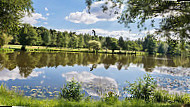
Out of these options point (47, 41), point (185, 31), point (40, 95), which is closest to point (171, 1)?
point (185, 31)

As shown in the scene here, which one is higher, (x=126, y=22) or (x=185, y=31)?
(x=126, y=22)

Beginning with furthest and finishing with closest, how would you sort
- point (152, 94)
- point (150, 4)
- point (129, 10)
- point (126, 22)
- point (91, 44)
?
point (91, 44)
point (152, 94)
point (126, 22)
point (129, 10)
point (150, 4)

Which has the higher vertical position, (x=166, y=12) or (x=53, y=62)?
(x=166, y=12)

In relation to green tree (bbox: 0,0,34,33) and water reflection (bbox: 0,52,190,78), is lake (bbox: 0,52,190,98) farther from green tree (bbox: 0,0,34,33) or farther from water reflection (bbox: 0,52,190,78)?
green tree (bbox: 0,0,34,33)

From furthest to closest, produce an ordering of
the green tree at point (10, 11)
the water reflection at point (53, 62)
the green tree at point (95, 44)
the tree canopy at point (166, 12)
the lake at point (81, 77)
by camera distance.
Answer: the green tree at point (95, 44), the water reflection at point (53, 62), the lake at point (81, 77), the green tree at point (10, 11), the tree canopy at point (166, 12)

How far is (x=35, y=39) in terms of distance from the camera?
197 ft

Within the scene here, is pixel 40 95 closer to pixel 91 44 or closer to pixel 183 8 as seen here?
pixel 183 8

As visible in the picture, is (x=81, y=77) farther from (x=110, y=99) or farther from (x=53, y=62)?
(x=53, y=62)

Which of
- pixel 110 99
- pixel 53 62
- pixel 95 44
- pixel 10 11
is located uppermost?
pixel 10 11

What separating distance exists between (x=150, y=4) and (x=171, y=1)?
82 cm

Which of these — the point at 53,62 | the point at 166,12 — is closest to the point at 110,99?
the point at 166,12

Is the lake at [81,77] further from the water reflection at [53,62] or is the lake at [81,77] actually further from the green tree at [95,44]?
the green tree at [95,44]

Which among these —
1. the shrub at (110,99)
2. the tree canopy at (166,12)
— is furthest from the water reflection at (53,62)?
the tree canopy at (166,12)

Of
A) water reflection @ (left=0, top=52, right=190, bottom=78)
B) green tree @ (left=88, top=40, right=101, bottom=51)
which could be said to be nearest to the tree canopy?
water reflection @ (left=0, top=52, right=190, bottom=78)
